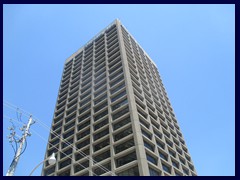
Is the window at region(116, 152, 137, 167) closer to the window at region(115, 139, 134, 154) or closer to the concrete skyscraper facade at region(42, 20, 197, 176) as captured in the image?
the concrete skyscraper facade at region(42, 20, 197, 176)

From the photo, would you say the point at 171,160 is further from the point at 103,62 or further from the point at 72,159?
the point at 103,62

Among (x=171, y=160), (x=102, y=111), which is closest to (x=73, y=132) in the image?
(x=102, y=111)

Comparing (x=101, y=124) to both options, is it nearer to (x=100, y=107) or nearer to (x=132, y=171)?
(x=100, y=107)

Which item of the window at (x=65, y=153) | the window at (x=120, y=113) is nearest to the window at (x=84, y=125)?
the window at (x=65, y=153)

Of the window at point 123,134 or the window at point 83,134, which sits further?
the window at point 83,134

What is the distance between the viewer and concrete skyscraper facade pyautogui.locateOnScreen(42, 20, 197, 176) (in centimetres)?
3600

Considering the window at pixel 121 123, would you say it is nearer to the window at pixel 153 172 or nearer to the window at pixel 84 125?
the window at pixel 84 125

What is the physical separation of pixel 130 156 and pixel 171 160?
9.57 metres

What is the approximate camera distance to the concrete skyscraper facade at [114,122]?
1417 inches

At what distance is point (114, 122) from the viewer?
42125 mm

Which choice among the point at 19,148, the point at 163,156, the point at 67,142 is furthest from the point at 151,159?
the point at 19,148

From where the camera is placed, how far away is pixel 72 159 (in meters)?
40.3

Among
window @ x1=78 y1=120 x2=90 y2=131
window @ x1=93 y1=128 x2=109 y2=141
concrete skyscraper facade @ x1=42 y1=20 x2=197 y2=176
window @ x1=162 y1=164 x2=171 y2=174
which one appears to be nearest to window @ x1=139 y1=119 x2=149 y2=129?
concrete skyscraper facade @ x1=42 y1=20 x2=197 y2=176

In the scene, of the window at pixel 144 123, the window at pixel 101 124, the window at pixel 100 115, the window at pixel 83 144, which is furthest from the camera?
the window at pixel 100 115
